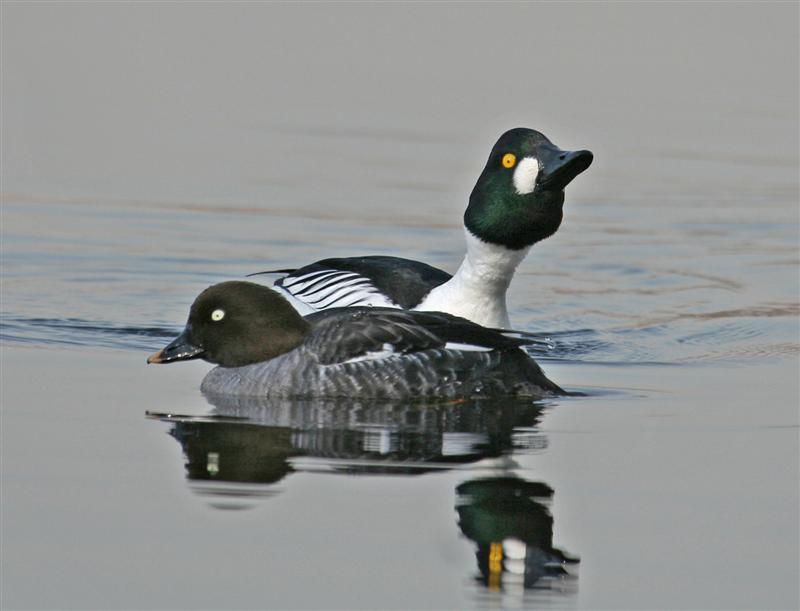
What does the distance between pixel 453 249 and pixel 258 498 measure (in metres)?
10.2

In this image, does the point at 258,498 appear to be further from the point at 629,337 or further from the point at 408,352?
the point at 629,337

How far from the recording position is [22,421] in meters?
10.4

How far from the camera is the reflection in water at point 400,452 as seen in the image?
27.3 ft

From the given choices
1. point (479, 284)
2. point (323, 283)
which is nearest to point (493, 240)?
point (479, 284)

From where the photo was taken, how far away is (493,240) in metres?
12.9

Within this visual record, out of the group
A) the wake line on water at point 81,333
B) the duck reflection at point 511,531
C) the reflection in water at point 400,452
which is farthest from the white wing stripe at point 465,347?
the wake line on water at point 81,333

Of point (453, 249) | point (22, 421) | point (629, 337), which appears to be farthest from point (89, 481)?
point (453, 249)

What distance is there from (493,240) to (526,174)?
1.88 feet

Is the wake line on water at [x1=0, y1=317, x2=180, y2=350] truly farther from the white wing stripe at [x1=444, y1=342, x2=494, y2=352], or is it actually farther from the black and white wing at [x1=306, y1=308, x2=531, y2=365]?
the white wing stripe at [x1=444, y1=342, x2=494, y2=352]

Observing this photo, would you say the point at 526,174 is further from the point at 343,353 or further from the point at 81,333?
the point at 81,333

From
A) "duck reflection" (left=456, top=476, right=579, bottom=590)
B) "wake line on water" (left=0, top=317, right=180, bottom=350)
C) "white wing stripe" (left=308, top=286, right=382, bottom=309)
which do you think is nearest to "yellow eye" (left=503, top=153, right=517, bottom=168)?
"white wing stripe" (left=308, top=286, right=382, bottom=309)

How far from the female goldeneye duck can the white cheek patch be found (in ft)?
4.18

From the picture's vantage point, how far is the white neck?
509 inches

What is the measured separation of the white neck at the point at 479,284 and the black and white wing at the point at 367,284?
10.7 inches
